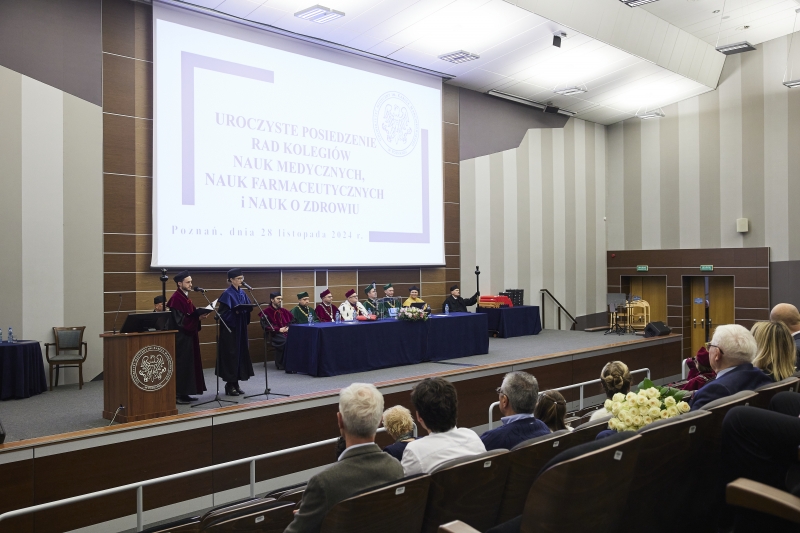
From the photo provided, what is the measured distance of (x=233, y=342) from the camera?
5926 mm

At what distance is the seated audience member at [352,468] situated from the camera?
1.97m

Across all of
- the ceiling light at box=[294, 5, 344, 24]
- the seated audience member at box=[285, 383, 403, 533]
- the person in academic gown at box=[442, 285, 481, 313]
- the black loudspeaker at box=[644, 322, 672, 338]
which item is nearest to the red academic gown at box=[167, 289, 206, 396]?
the seated audience member at box=[285, 383, 403, 533]

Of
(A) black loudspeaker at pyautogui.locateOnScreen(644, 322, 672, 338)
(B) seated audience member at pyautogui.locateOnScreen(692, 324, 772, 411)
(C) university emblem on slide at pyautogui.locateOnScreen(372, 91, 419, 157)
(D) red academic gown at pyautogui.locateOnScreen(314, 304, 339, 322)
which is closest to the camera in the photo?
(B) seated audience member at pyautogui.locateOnScreen(692, 324, 772, 411)

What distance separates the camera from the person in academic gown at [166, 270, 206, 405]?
18.3 feet

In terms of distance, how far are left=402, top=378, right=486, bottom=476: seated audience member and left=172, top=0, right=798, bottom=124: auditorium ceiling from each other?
6.26 m

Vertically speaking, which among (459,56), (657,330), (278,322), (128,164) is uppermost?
(459,56)

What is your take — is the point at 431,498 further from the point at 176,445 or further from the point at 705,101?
the point at 705,101

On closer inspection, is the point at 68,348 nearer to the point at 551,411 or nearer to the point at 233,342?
the point at 233,342

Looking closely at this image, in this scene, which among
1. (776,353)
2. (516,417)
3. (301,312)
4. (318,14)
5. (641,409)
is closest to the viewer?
(641,409)

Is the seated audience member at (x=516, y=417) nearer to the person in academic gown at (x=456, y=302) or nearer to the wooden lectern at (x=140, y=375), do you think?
the wooden lectern at (x=140, y=375)

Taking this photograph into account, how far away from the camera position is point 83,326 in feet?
22.3

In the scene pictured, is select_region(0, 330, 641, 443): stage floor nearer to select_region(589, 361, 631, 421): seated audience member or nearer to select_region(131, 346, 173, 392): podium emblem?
select_region(131, 346, 173, 392): podium emblem

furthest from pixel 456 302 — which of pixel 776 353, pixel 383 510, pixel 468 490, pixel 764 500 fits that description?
pixel 764 500

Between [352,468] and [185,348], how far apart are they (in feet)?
13.2
